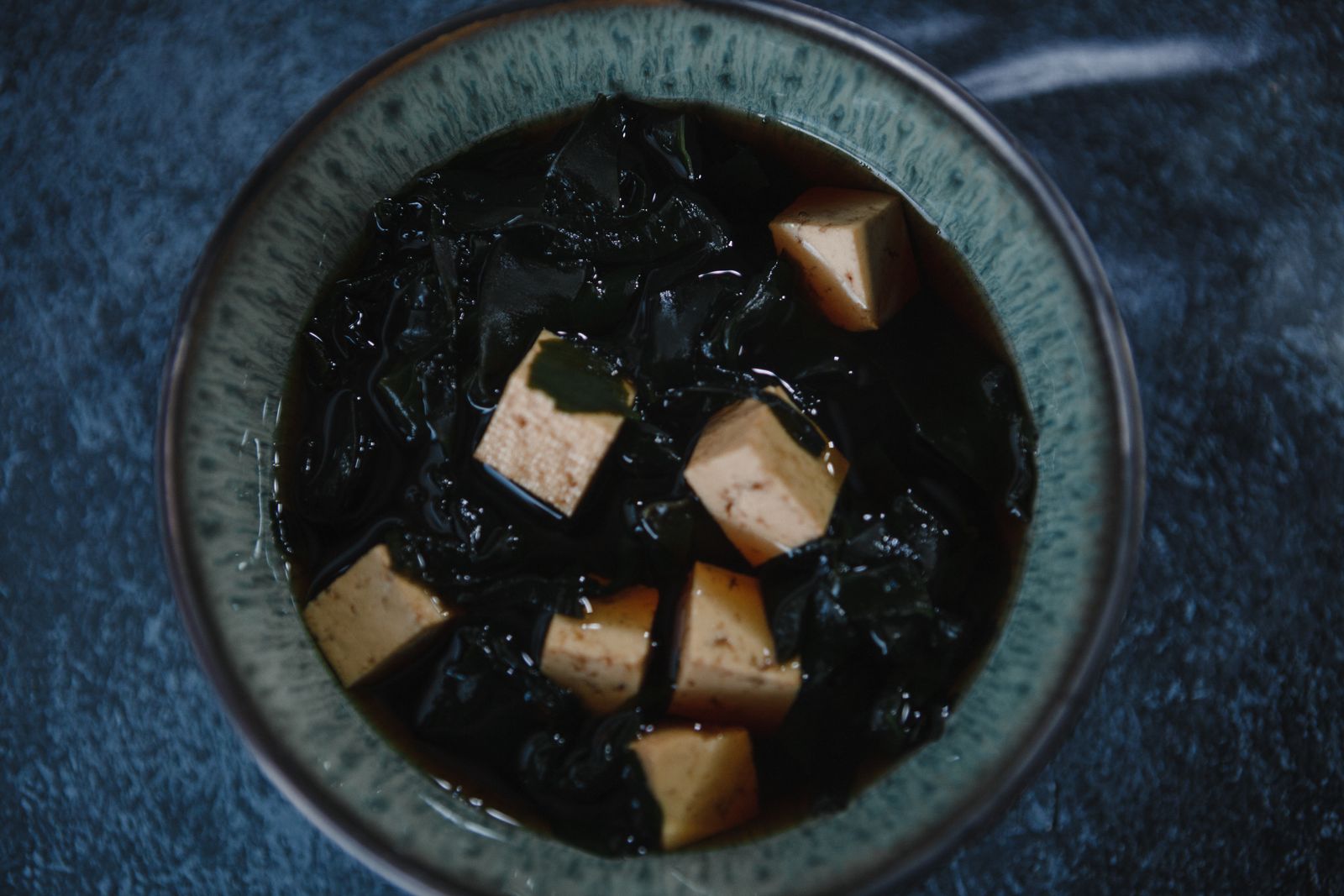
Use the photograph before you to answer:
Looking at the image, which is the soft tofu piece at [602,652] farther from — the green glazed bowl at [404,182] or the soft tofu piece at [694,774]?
the green glazed bowl at [404,182]

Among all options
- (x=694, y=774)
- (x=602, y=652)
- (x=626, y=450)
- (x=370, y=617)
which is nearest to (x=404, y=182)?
(x=626, y=450)

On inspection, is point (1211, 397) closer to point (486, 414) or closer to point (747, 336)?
point (747, 336)

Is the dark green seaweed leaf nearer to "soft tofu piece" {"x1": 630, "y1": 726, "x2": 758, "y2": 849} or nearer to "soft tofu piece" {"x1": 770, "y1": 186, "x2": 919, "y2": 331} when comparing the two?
"soft tofu piece" {"x1": 770, "y1": 186, "x2": 919, "y2": 331}

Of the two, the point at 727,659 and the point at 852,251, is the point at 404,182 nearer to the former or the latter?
the point at 852,251

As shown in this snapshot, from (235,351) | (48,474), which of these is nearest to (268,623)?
(235,351)

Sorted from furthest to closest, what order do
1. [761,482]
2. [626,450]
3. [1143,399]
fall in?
[1143,399] → [626,450] → [761,482]
